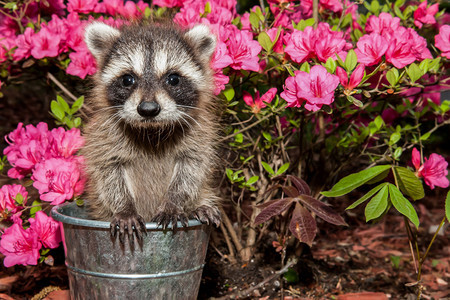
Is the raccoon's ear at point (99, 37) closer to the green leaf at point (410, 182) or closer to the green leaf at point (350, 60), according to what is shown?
the green leaf at point (350, 60)

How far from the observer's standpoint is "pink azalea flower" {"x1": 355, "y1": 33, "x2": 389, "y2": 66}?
266cm

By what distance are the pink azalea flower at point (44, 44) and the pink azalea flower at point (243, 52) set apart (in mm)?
1073

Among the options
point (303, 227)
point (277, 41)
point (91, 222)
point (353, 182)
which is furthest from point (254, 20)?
point (91, 222)

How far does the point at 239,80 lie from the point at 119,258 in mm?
1315

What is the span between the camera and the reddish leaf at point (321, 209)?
2684 mm

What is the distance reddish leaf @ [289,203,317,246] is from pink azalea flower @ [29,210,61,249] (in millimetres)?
1231

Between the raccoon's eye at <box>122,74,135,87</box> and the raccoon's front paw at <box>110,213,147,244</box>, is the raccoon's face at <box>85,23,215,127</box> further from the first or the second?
the raccoon's front paw at <box>110,213,147,244</box>

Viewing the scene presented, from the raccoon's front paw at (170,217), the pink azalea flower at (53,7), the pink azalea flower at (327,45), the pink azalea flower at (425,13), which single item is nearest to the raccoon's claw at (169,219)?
the raccoon's front paw at (170,217)

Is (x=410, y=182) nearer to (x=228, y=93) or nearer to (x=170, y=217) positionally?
(x=228, y=93)

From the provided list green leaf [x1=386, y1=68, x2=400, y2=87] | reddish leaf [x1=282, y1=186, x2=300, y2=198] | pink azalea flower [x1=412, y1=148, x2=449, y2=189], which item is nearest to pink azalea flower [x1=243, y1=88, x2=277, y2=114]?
reddish leaf [x1=282, y1=186, x2=300, y2=198]

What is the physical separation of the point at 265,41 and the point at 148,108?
0.74 meters

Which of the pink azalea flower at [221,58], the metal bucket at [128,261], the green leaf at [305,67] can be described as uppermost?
the pink azalea flower at [221,58]

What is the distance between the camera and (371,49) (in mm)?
2691

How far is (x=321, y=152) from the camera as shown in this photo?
359 cm
